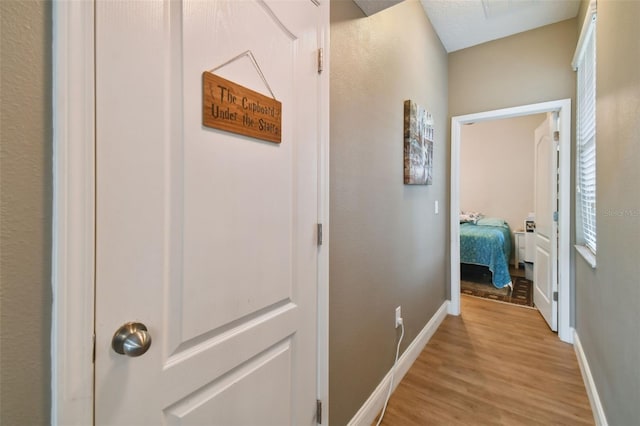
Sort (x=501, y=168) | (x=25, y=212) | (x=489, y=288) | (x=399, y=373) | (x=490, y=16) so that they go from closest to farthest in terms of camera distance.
Result: (x=25, y=212)
(x=399, y=373)
(x=490, y=16)
(x=489, y=288)
(x=501, y=168)

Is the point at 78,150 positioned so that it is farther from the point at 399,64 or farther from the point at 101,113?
the point at 399,64

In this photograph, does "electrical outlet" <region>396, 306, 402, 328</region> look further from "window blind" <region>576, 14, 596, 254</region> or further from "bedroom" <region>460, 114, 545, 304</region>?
"bedroom" <region>460, 114, 545, 304</region>

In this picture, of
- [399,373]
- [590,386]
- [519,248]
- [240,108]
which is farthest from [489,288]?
[240,108]

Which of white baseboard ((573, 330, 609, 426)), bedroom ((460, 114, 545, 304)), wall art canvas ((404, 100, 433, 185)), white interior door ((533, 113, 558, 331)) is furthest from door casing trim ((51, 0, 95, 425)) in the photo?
bedroom ((460, 114, 545, 304))

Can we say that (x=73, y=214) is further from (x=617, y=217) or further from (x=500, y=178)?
(x=500, y=178)

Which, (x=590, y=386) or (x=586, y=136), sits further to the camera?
(x=586, y=136)

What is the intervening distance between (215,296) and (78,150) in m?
0.46

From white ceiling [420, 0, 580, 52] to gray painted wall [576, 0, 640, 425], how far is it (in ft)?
2.91

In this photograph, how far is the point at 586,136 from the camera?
2.20 metres

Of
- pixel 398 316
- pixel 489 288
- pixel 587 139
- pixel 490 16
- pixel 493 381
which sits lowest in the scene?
pixel 493 381

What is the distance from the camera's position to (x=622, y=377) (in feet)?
4.01

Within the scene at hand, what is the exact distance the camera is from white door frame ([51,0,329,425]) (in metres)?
0.51

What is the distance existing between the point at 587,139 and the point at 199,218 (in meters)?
2.83

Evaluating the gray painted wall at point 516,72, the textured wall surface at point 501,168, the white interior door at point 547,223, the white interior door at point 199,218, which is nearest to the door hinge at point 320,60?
the white interior door at point 199,218
